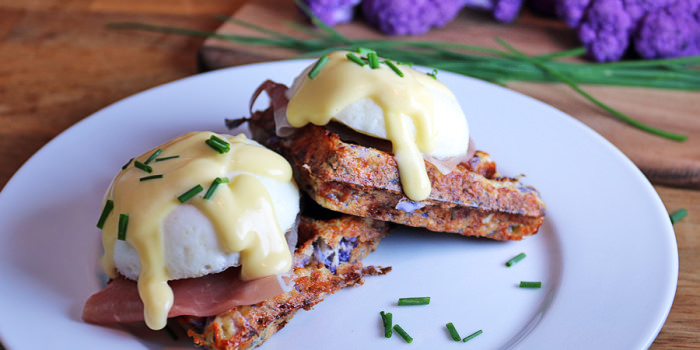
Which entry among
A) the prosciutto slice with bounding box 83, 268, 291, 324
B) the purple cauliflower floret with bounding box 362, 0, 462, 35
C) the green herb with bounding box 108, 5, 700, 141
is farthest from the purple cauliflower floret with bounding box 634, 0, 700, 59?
the prosciutto slice with bounding box 83, 268, 291, 324

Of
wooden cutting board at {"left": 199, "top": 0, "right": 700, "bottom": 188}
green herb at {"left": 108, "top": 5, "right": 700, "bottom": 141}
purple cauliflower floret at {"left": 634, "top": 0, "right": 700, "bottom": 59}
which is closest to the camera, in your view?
wooden cutting board at {"left": 199, "top": 0, "right": 700, "bottom": 188}

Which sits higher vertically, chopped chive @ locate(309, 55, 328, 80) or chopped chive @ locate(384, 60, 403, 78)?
chopped chive @ locate(384, 60, 403, 78)

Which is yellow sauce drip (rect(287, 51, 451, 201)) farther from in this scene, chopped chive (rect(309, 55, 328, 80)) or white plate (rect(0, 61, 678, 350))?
white plate (rect(0, 61, 678, 350))

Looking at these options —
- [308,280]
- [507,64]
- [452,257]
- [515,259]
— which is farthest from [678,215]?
[308,280]

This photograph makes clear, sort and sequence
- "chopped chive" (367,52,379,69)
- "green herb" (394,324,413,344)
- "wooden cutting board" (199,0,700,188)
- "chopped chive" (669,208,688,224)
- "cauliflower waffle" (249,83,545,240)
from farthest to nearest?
"wooden cutting board" (199,0,700,188), "chopped chive" (669,208,688,224), "chopped chive" (367,52,379,69), "cauliflower waffle" (249,83,545,240), "green herb" (394,324,413,344)

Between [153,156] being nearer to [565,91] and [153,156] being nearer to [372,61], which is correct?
[372,61]

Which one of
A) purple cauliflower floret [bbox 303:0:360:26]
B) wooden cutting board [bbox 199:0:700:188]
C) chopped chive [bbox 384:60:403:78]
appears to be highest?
chopped chive [bbox 384:60:403:78]
